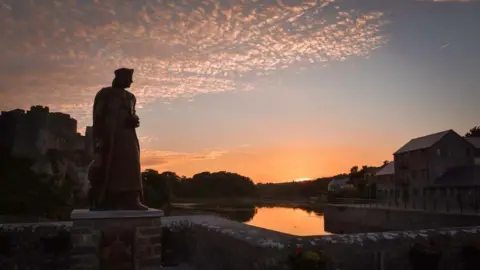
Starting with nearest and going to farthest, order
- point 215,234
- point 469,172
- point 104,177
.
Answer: point 104,177 → point 215,234 → point 469,172

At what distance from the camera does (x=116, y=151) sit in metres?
→ 7.36

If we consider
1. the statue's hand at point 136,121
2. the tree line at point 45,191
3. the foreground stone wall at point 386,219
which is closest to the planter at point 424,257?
the statue's hand at point 136,121

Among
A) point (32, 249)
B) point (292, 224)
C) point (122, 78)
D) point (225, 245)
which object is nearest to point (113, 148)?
point (122, 78)

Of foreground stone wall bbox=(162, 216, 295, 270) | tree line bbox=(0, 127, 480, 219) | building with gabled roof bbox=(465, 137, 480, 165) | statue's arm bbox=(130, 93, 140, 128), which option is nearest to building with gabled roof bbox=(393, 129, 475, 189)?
building with gabled roof bbox=(465, 137, 480, 165)

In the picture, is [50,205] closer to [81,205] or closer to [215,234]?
[81,205]

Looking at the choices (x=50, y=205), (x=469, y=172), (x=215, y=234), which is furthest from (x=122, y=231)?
(x=469, y=172)

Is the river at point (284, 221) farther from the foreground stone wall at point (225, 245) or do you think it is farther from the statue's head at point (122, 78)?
the statue's head at point (122, 78)

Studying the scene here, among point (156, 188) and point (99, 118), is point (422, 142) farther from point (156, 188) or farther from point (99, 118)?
point (99, 118)

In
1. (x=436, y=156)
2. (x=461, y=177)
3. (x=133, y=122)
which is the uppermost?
(x=436, y=156)

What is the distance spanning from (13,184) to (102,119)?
3944cm

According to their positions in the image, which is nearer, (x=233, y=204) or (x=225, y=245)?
(x=225, y=245)

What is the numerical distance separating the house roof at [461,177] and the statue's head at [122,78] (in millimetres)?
33211

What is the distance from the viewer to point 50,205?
1501 inches

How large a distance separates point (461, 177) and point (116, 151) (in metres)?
37.7
